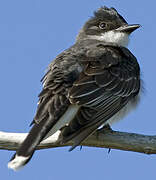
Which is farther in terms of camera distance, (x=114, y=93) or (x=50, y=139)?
(x=114, y=93)

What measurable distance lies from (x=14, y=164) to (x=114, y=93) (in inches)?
82.3

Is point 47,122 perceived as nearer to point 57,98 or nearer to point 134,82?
point 57,98

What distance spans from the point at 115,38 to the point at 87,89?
211 centimetres

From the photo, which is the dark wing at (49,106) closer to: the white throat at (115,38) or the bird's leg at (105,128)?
the bird's leg at (105,128)

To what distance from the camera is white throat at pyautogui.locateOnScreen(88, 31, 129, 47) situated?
8.95 metres

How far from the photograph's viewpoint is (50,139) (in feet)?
22.0

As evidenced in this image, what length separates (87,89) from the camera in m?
7.18

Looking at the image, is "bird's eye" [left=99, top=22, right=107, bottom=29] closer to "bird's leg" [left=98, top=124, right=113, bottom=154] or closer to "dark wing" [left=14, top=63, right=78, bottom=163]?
"dark wing" [left=14, top=63, right=78, bottom=163]

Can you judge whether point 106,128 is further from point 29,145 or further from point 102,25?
point 102,25

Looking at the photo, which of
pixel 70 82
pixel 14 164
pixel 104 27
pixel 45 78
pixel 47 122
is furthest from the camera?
pixel 104 27

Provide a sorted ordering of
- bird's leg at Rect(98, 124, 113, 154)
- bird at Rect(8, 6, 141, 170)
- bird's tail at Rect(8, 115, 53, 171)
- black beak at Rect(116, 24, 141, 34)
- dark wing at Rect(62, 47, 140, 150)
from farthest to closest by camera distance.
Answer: black beak at Rect(116, 24, 141, 34) < bird's leg at Rect(98, 124, 113, 154) < dark wing at Rect(62, 47, 140, 150) < bird at Rect(8, 6, 141, 170) < bird's tail at Rect(8, 115, 53, 171)

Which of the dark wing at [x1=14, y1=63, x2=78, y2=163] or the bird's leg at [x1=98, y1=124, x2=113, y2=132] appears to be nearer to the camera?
the dark wing at [x1=14, y1=63, x2=78, y2=163]

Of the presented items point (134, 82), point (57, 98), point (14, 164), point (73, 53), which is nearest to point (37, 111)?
point (57, 98)

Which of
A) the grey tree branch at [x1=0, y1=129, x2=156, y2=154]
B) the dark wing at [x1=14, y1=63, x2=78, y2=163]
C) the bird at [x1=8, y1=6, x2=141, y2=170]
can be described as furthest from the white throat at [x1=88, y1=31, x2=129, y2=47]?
the grey tree branch at [x1=0, y1=129, x2=156, y2=154]
